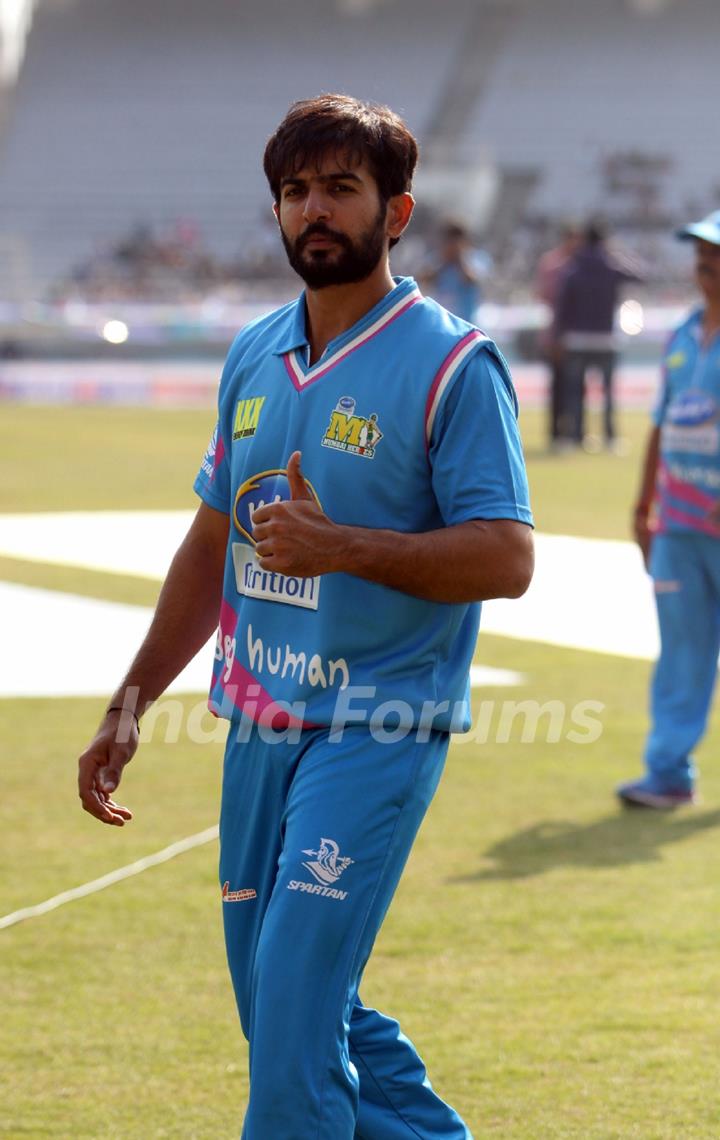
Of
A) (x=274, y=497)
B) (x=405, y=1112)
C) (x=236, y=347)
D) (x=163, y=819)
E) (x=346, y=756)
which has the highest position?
(x=236, y=347)

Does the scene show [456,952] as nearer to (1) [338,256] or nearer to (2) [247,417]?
(2) [247,417]

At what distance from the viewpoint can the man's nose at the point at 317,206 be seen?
124 inches

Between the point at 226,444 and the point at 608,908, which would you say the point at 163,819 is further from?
the point at 226,444

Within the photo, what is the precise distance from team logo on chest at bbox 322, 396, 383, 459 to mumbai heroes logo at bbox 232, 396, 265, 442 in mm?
206

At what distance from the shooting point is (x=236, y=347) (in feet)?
11.7

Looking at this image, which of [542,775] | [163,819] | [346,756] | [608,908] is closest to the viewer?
[346,756]

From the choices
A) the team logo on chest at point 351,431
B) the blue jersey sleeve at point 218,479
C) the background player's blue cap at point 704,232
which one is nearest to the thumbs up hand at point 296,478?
the team logo on chest at point 351,431

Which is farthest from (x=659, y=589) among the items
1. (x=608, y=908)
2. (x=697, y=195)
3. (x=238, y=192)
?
(x=697, y=195)

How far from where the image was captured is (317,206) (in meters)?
3.14

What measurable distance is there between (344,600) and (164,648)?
515 mm

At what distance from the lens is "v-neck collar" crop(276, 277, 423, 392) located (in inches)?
→ 128

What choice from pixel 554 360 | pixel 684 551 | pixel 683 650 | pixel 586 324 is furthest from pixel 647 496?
pixel 586 324

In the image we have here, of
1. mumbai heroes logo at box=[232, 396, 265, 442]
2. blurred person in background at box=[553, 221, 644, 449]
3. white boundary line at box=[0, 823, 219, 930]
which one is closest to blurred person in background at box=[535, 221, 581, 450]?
blurred person in background at box=[553, 221, 644, 449]

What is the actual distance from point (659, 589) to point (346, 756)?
13.4ft
